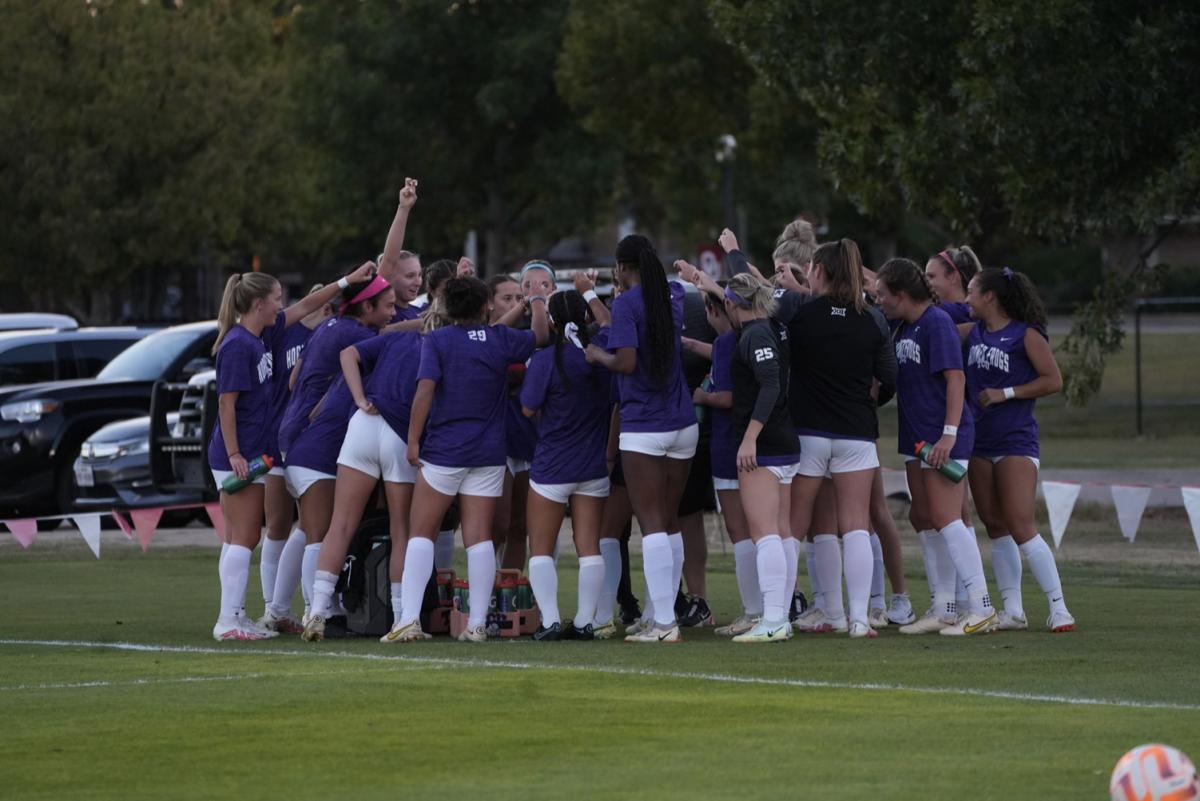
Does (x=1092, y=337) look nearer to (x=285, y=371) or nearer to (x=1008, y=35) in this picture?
(x=1008, y=35)

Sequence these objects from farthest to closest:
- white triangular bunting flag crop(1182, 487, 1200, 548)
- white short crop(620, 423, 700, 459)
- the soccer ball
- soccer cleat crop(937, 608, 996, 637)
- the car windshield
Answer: the car windshield, white triangular bunting flag crop(1182, 487, 1200, 548), soccer cleat crop(937, 608, 996, 637), white short crop(620, 423, 700, 459), the soccer ball

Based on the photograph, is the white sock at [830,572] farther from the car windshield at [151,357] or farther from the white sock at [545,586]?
the car windshield at [151,357]

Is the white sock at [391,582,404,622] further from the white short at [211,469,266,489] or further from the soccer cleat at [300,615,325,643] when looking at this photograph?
the white short at [211,469,266,489]

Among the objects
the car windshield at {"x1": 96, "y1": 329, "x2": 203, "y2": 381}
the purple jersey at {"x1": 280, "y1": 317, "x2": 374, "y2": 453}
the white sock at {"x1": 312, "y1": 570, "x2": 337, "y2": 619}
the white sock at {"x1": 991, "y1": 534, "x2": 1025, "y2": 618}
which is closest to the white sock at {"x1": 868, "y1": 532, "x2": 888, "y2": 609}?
the white sock at {"x1": 991, "y1": 534, "x2": 1025, "y2": 618}

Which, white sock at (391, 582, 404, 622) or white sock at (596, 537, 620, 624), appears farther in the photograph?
white sock at (596, 537, 620, 624)

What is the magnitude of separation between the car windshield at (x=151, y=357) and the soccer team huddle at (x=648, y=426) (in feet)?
31.6

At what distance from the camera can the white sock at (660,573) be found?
11.7 meters

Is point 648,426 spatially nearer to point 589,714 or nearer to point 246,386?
point 246,386

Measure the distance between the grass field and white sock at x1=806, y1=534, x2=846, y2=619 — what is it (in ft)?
1.30

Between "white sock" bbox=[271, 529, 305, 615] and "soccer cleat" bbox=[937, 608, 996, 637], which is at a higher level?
"white sock" bbox=[271, 529, 305, 615]

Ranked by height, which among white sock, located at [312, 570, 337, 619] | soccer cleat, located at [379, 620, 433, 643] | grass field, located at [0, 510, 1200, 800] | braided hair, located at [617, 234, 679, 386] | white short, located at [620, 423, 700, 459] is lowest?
grass field, located at [0, 510, 1200, 800]

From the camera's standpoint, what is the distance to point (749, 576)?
12312 millimetres

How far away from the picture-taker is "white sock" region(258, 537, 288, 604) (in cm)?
1273

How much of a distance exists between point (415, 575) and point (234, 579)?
114 cm
